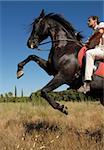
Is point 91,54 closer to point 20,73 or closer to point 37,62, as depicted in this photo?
point 37,62

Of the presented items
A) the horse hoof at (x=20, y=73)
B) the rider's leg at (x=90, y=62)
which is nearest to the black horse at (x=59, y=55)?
the horse hoof at (x=20, y=73)

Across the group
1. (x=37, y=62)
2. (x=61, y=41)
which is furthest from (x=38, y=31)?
(x=37, y=62)

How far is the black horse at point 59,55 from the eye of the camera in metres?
8.00

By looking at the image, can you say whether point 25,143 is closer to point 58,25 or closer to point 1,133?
point 1,133

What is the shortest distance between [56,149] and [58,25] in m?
3.55

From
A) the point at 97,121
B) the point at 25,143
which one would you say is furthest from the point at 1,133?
the point at 97,121

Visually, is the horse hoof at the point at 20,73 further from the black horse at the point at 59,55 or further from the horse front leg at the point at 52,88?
the horse front leg at the point at 52,88

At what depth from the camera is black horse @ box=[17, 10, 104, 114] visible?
800 centimetres

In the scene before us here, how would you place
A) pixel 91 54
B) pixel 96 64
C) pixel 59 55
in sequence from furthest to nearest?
1. pixel 59 55
2. pixel 96 64
3. pixel 91 54

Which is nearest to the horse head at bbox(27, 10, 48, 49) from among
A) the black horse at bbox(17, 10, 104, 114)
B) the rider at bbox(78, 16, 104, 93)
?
the black horse at bbox(17, 10, 104, 114)

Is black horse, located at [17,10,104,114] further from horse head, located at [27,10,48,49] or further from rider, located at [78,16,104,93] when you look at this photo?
rider, located at [78,16,104,93]

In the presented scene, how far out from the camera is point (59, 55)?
8.38 metres

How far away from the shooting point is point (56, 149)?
21.0 feet

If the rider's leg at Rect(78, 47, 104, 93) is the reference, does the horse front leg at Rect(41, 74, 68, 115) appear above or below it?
below
